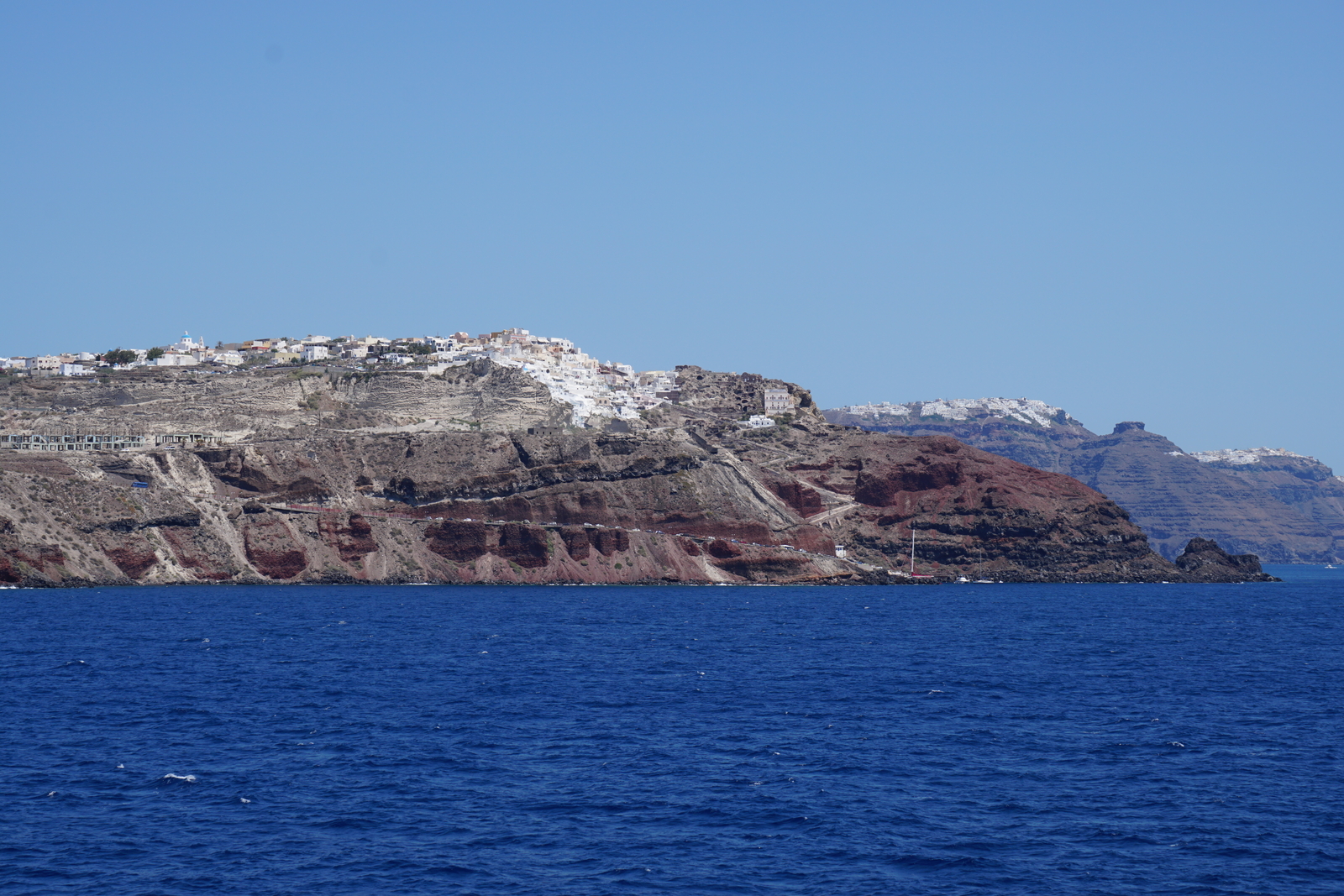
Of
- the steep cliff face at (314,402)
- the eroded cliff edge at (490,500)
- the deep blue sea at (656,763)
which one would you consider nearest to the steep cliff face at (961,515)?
the eroded cliff edge at (490,500)

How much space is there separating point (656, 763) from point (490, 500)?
108 m

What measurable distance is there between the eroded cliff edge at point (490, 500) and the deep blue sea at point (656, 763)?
48783mm

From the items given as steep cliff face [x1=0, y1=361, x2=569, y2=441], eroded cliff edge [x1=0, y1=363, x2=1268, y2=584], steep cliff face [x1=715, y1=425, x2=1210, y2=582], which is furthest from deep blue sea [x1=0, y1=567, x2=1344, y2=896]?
steep cliff face [x1=0, y1=361, x2=569, y2=441]

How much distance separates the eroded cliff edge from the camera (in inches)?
5443

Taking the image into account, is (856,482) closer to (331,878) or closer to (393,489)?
(393,489)

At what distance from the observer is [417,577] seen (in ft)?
474

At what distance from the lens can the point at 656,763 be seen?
4638 centimetres

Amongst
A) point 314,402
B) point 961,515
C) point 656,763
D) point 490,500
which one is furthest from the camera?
point 314,402

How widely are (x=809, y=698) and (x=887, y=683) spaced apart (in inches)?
290

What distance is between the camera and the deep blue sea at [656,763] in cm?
3422

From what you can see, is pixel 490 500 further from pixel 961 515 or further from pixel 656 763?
pixel 656 763

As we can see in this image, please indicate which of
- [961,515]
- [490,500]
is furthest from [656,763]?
[961,515]

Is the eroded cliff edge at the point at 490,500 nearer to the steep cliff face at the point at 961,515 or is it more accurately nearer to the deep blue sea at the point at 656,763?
the steep cliff face at the point at 961,515

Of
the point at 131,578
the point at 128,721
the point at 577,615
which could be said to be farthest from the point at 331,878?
the point at 131,578
